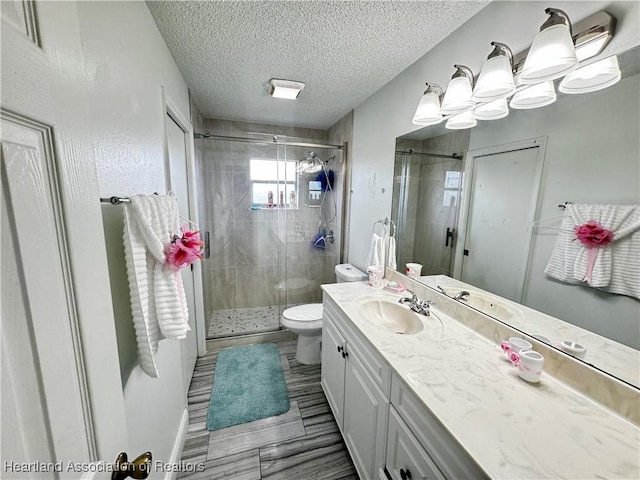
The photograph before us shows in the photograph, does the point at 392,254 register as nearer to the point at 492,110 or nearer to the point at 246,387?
the point at 492,110

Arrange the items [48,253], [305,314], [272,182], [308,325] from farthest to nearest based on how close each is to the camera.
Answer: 1. [272,182]
2. [305,314]
3. [308,325]
4. [48,253]

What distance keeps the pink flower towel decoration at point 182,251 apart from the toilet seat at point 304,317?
1361mm

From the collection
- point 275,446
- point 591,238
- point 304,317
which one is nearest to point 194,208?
point 304,317

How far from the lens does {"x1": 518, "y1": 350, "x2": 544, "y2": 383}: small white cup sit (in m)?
0.87

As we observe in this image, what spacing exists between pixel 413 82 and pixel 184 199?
1871mm

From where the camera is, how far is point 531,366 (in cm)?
88

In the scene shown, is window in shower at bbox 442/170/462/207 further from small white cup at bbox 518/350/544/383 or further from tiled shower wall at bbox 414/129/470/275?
small white cup at bbox 518/350/544/383

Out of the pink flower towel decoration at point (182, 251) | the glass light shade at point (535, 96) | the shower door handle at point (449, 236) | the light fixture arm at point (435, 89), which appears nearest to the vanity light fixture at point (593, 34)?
the glass light shade at point (535, 96)

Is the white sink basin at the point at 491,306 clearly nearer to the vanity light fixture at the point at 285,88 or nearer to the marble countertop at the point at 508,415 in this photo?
the marble countertop at the point at 508,415

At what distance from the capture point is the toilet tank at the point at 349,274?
2.28 m

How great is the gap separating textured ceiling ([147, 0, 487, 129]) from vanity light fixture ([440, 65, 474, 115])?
28 cm

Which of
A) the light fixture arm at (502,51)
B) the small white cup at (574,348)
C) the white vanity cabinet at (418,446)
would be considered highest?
the light fixture arm at (502,51)

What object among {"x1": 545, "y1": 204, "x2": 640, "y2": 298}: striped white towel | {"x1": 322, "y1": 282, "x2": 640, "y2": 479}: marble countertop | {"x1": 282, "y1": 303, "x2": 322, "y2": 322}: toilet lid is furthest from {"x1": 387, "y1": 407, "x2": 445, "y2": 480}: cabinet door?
{"x1": 282, "y1": 303, "x2": 322, "y2": 322}: toilet lid

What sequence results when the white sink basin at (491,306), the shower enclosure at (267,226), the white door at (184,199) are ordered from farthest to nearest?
the shower enclosure at (267,226), the white door at (184,199), the white sink basin at (491,306)
